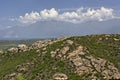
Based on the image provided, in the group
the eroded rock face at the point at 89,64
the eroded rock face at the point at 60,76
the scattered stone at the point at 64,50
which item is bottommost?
the eroded rock face at the point at 60,76

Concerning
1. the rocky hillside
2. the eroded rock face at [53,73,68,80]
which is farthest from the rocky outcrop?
the eroded rock face at [53,73,68,80]

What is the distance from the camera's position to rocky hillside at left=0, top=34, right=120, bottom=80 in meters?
150

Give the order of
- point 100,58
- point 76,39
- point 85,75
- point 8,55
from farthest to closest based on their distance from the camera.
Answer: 1. point 8,55
2. point 76,39
3. point 100,58
4. point 85,75

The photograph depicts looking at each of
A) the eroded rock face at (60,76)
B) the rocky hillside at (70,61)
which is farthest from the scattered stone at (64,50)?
the eroded rock face at (60,76)

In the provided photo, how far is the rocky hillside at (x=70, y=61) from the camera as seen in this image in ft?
491

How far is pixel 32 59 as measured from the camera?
554 ft

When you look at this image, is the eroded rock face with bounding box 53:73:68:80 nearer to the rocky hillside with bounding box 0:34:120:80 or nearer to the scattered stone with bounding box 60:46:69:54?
the rocky hillside with bounding box 0:34:120:80

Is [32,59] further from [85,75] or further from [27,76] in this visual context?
[85,75]

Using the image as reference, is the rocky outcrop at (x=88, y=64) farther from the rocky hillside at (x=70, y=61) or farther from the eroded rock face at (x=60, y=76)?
the eroded rock face at (x=60, y=76)

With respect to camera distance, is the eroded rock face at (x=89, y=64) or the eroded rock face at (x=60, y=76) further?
the eroded rock face at (x=89, y=64)

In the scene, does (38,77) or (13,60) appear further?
(13,60)

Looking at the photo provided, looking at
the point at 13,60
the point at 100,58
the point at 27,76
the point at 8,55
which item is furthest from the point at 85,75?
the point at 8,55

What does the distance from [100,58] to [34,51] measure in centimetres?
4027

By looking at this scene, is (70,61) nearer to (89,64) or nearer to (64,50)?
(89,64)
